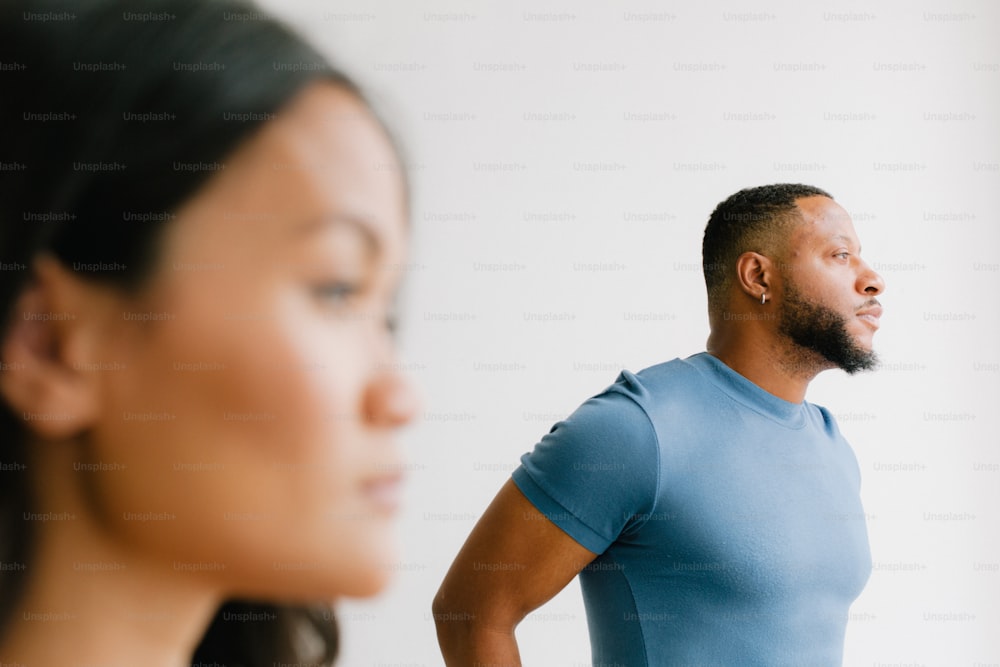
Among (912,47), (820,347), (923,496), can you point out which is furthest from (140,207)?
(912,47)

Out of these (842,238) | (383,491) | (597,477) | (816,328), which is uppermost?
(383,491)

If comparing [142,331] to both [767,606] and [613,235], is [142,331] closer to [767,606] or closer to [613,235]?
[767,606]

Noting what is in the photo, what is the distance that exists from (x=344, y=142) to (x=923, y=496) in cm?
202

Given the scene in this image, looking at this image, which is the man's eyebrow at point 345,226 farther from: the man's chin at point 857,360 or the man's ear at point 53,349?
the man's chin at point 857,360

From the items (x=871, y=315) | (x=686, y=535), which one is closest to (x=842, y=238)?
(x=871, y=315)

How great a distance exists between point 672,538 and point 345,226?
2.66 ft

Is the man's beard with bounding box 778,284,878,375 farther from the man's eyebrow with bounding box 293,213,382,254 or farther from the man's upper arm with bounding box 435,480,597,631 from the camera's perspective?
the man's eyebrow with bounding box 293,213,382,254

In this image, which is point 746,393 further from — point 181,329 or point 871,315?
point 181,329

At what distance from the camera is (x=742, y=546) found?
3.30 ft

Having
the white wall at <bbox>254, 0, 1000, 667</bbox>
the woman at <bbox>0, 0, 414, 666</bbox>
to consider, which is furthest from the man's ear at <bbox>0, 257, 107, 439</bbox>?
the white wall at <bbox>254, 0, 1000, 667</bbox>

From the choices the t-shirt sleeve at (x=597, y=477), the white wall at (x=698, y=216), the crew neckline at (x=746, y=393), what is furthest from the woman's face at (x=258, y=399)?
the white wall at (x=698, y=216)

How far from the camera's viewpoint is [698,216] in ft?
6.39

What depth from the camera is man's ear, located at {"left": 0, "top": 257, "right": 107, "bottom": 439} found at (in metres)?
0.26

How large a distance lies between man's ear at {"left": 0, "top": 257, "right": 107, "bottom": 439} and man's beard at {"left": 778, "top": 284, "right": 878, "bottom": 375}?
1.05m
